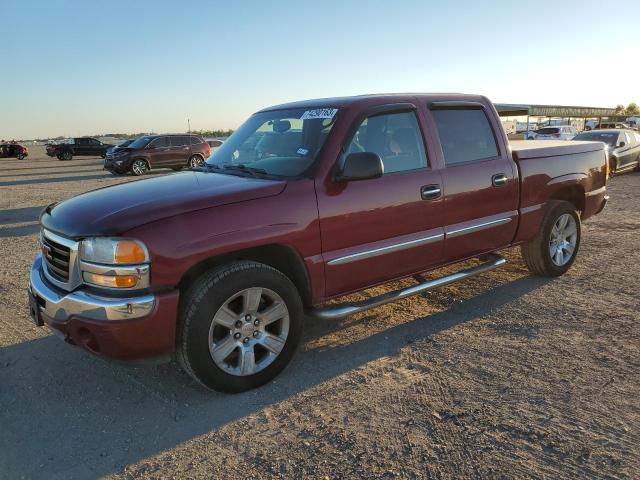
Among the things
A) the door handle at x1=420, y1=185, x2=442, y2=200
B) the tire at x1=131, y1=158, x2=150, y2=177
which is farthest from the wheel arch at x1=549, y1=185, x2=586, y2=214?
the tire at x1=131, y1=158, x2=150, y2=177

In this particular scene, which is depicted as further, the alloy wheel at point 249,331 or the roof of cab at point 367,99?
the roof of cab at point 367,99

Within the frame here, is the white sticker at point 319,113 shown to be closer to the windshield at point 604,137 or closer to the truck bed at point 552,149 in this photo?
the truck bed at point 552,149

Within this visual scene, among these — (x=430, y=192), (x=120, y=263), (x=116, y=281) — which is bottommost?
(x=116, y=281)

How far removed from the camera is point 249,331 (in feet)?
10.6

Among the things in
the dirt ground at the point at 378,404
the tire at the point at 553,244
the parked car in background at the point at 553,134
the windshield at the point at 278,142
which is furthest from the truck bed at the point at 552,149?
A: the parked car in background at the point at 553,134

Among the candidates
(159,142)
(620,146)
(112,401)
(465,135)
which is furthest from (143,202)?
(159,142)

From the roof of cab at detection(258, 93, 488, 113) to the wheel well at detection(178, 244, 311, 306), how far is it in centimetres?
129

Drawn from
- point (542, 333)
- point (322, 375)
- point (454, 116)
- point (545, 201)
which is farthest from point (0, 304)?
point (545, 201)

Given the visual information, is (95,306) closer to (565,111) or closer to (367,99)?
(367,99)

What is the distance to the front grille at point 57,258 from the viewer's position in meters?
3.09

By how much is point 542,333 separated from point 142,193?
3273 mm

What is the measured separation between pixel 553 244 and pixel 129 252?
4.38 m

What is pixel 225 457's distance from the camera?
2.61m

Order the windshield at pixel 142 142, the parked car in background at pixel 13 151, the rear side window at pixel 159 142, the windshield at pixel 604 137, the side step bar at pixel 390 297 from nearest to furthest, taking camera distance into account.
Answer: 1. the side step bar at pixel 390 297
2. the windshield at pixel 604 137
3. the windshield at pixel 142 142
4. the rear side window at pixel 159 142
5. the parked car in background at pixel 13 151
